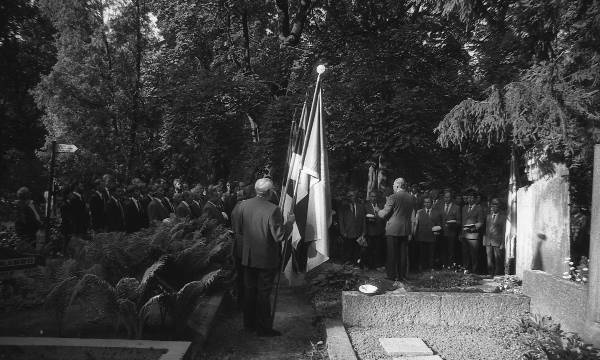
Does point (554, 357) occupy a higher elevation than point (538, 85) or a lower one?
lower

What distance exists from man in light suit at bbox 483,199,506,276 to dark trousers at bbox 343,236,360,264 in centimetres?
282

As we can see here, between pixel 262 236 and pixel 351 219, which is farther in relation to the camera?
pixel 351 219

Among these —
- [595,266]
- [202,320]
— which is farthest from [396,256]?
[595,266]

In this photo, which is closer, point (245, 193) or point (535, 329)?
point (535, 329)

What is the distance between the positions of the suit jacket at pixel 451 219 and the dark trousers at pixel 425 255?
475mm

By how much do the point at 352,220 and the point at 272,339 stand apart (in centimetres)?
576

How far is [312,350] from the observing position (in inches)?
232

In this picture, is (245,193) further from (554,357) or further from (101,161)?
(101,161)

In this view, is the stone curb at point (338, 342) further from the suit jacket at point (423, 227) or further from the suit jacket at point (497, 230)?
the suit jacket at point (497, 230)

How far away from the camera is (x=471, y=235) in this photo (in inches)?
441

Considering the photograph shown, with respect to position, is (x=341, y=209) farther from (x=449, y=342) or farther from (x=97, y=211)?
(x=449, y=342)

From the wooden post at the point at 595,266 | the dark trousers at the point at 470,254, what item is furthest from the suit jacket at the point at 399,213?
the wooden post at the point at 595,266

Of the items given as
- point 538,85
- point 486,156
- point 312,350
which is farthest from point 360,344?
point 486,156

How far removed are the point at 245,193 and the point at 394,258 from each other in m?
4.30
